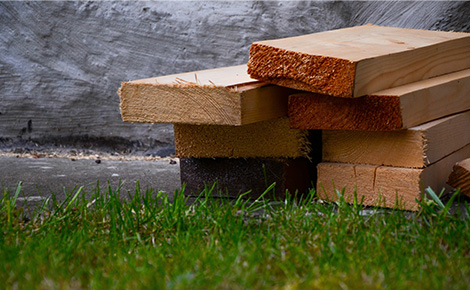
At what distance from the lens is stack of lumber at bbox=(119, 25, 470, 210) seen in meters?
2.35

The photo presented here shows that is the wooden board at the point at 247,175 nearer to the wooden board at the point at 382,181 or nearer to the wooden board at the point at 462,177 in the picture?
the wooden board at the point at 382,181

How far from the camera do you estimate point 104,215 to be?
87.7 inches

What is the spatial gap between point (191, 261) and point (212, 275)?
0.48ft

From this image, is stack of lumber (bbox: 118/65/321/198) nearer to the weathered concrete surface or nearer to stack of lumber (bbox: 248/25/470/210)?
stack of lumber (bbox: 248/25/470/210)

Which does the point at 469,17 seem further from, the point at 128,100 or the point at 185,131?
the point at 128,100

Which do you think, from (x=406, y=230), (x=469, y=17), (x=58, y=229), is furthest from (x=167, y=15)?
(x=406, y=230)

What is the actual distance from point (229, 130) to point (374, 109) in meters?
0.66

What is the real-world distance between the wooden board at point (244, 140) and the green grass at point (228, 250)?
1.50ft

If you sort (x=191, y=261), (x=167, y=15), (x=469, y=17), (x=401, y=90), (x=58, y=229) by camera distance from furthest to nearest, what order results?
(x=167, y=15) → (x=469, y=17) → (x=401, y=90) → (x=58, y=229) → (x=191, y=261)

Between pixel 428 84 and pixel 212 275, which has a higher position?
pixel 428 84

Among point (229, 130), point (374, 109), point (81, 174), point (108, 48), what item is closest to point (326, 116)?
point (374, 109)

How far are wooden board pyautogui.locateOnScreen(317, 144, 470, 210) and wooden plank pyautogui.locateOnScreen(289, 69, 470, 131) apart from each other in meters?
0.20

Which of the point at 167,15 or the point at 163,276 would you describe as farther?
the point at 167,15

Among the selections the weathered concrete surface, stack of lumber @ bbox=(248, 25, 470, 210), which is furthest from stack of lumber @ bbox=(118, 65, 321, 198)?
the weathered concrete surface
